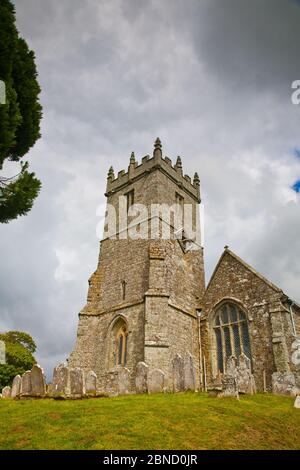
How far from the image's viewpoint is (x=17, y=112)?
983 centimetres

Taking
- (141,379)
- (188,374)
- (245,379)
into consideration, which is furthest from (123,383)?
(245,379)

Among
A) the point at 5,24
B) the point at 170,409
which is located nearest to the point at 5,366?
the point at 170,409

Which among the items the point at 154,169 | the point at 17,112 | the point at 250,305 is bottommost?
the point at 250,305

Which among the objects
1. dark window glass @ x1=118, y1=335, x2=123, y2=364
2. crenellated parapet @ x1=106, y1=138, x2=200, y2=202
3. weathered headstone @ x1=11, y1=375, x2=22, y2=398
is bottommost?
weathered headstone @ x1=11, y1=375, x2=22, y2=398

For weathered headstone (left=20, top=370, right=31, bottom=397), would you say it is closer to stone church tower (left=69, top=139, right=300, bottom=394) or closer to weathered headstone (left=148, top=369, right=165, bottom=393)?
stone church tower (left=69, top=139, right=300, bottom=394)

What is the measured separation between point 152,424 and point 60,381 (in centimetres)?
577

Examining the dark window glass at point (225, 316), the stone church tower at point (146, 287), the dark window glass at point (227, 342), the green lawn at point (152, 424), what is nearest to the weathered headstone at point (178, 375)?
the green lawn at point (152, 424)

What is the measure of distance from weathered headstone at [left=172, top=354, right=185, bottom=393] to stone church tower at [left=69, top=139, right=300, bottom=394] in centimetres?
5

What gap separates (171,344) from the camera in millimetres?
18266

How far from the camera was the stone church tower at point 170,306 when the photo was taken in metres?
17.1

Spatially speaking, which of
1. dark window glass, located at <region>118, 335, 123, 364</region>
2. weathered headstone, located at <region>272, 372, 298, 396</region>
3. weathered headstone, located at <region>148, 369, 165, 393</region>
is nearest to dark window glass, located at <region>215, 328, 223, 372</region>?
dark window glass, located at <region>118, 335, 123, 364</region>

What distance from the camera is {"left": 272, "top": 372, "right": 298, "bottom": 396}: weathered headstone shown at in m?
13.0

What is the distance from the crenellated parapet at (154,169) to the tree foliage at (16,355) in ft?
52.3

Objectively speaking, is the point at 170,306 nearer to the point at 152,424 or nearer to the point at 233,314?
the point at 233,314
